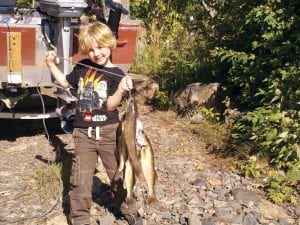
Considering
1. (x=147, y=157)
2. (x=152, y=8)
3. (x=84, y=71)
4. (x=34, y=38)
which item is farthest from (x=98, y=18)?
(x=152, y=8)

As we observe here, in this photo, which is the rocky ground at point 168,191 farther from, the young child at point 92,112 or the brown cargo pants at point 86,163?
the young child at point 92,112

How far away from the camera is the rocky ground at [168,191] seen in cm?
461

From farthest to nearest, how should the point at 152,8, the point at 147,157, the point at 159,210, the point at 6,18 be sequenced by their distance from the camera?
the point at 152,8
the point at 6,18
the point at 159,210
the point at 147,157

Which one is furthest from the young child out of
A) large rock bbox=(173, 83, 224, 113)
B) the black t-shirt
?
large rock bbox=(173, 83, 224, 113)

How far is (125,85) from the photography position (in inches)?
143

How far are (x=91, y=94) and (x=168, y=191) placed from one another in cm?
159

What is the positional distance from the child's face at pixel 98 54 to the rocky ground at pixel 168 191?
4.68 ft

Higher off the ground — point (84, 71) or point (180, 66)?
point (84, 71)

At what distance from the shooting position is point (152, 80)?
26.1ft

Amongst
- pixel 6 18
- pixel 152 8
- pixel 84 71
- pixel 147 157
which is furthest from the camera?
pixel 152 8

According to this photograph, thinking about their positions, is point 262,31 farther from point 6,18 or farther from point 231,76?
point 6,18

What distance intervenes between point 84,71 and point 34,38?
1524 millimetres

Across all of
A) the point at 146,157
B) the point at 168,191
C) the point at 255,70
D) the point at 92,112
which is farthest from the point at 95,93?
the point at 255,70

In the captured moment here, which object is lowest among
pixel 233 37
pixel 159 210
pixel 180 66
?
pixel 159 210
